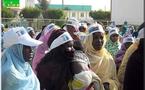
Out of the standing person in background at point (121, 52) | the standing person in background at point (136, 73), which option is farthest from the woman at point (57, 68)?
the standing person in background at point (121, 52)

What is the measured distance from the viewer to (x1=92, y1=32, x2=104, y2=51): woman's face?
547 cm

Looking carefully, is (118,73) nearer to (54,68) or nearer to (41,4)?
(54,68)

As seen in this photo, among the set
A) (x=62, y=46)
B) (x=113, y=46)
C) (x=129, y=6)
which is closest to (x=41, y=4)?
(x=129, y=6)

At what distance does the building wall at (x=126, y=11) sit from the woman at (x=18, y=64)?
97.2ft

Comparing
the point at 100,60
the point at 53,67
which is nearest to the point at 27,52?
the point at 53,67

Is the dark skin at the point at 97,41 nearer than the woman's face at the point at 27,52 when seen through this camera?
No

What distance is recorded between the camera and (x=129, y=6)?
3628 centimetres

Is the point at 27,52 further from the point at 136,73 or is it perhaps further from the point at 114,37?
the point at 114,37

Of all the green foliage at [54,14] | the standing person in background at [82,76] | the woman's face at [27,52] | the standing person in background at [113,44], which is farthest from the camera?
the green foliage at [54,14]

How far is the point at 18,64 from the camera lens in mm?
4020

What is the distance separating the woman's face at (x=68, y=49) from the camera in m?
4.40

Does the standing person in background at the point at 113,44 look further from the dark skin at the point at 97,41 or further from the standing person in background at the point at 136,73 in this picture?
the standing person in background at the point at 136,73

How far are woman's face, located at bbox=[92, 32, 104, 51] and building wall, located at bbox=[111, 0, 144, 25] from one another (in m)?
28.0

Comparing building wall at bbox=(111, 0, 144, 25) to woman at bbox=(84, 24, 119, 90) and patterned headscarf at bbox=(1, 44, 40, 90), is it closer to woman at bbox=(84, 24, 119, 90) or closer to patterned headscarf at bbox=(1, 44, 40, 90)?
woman at bbox=(84, 24, 119, 90)
